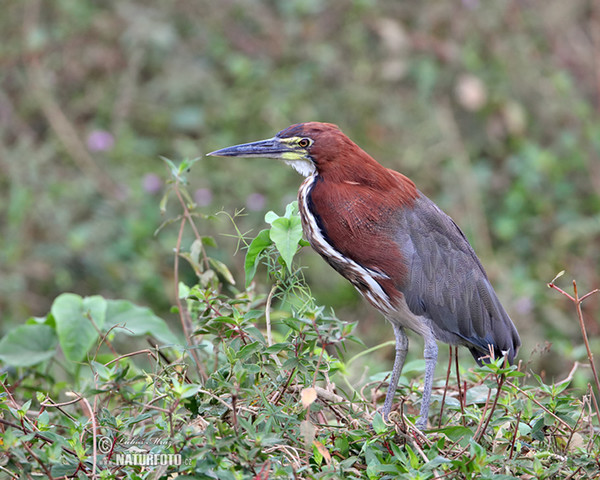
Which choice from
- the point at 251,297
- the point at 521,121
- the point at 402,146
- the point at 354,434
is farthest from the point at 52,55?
the point at 354,434

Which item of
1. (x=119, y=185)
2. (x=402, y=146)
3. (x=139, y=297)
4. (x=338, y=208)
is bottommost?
(x=139, y=297)

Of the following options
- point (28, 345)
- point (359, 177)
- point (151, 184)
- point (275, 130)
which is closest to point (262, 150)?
point (359, 177)

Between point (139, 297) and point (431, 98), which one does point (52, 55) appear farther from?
point (431, 98)

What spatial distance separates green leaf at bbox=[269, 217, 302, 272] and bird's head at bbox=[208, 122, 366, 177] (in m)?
0.58

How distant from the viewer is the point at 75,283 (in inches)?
234

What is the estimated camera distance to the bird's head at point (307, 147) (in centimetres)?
314

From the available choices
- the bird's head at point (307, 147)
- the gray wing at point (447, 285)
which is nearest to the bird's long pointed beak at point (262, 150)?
the bird's head at point (307, 147)

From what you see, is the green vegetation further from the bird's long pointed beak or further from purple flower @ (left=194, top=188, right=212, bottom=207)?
the bird's long pointed beak

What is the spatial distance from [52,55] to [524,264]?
4.84 m

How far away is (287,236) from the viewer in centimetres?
262

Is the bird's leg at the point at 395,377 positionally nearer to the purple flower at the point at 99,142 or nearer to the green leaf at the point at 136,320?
the green leaf at the point at 136,320

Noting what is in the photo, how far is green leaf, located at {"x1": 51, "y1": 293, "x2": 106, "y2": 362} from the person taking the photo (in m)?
3.44

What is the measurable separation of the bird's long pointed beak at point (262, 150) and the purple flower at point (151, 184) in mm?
3241

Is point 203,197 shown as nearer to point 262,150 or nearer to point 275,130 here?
point 275,130
